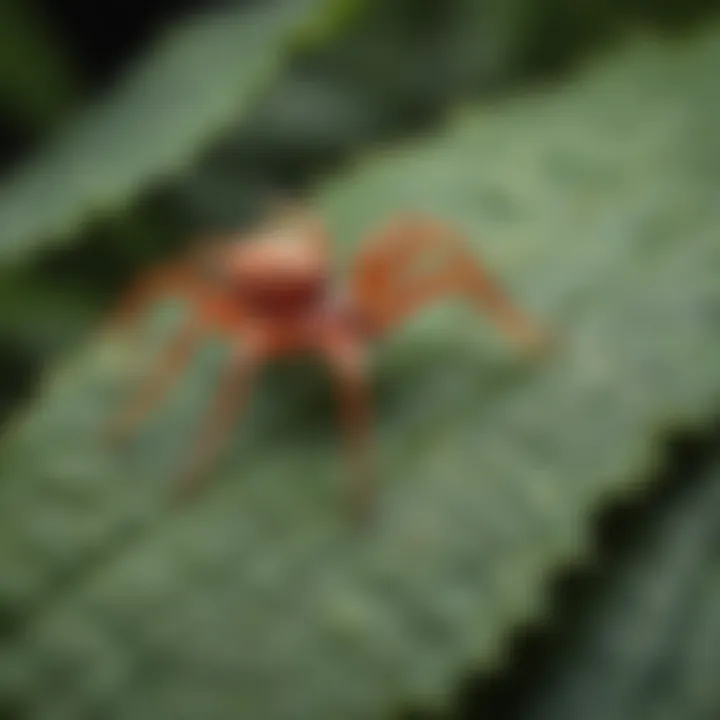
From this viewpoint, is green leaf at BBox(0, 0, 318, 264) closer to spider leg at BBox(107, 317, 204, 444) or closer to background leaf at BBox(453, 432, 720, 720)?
spider leg at BBox(107, 317, 204, 444)

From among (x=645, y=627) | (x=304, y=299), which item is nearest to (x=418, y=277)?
(x=304, y=299)

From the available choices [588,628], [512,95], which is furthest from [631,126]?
[588,628]

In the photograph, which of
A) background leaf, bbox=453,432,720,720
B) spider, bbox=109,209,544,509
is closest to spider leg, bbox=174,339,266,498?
spider, bbox=109,209,544,509

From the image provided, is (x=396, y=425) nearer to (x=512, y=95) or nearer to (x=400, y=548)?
(x=400, y=548)

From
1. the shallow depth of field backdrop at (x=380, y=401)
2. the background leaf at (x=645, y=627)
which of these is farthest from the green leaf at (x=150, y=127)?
the background leaf at (x=645, y=627)

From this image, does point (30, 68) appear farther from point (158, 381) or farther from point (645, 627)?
point (645, 627)

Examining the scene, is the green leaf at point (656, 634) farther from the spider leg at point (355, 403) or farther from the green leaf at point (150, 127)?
the green leaf at point (150, 127)

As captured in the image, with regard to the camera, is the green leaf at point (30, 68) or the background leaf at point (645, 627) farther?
the green leaf at point (30, 68)
